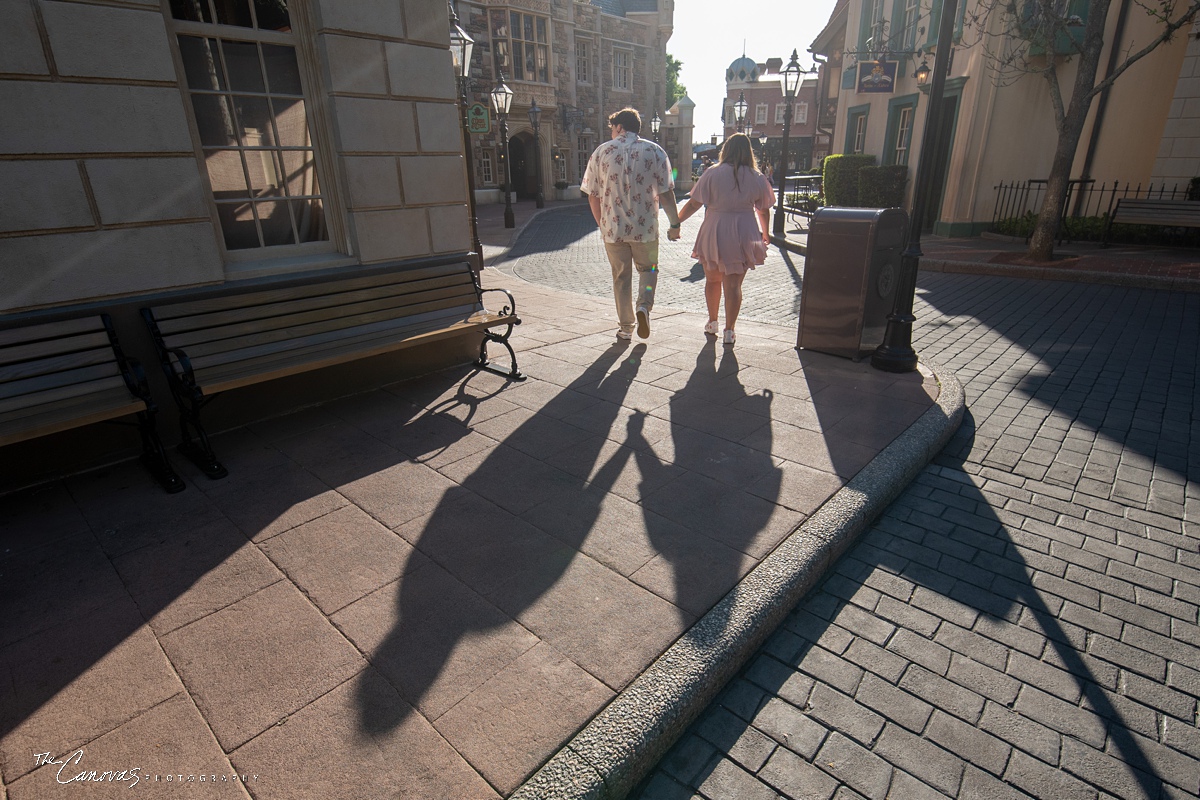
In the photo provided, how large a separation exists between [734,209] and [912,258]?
5.01ft

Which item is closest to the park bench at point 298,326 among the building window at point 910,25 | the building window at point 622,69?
the building window at point 910,25

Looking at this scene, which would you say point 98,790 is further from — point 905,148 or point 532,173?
point 532,173

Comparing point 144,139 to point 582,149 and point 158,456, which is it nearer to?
point 158,456

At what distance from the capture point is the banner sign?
1448 cm

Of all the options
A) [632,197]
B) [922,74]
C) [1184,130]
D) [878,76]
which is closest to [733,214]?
[632,197]

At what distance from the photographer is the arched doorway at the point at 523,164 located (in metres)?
30.2

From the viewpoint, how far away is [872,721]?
2.18 metres

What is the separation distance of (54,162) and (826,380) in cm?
526

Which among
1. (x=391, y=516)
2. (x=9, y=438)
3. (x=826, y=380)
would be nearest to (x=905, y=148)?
(x=826, y=380)

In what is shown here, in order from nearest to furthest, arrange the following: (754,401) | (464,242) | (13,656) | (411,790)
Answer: (411,790) < (13,656) < (754,401) < (464,242)

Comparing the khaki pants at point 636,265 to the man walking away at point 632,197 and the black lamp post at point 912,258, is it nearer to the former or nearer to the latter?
the man walking away at point 632,197

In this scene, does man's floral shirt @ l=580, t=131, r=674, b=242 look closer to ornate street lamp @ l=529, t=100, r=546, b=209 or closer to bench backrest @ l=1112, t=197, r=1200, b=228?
bench backrest @ l=1112, t=197, r=1200, b=228

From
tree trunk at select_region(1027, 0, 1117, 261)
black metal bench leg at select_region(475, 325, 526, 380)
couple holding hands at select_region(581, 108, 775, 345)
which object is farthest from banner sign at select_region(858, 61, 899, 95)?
black metal bench leg at select_region(475, 325, 526, 380)

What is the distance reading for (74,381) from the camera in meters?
3.62
